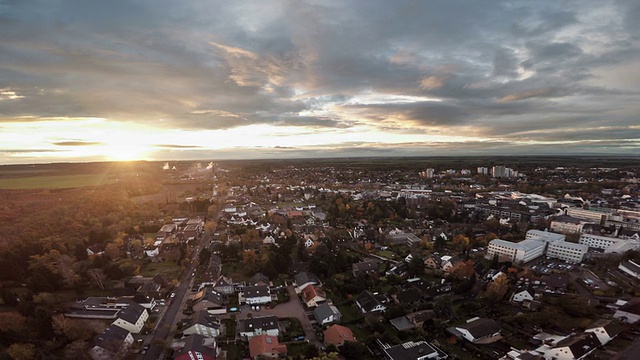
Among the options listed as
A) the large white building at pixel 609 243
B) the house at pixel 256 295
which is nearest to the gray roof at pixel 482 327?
the house at pixel 256 295

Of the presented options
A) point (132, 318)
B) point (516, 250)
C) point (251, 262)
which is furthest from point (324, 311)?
point (516, 250)

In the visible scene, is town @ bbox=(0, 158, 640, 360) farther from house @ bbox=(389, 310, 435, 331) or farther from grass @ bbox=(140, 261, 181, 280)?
grass @ bbox=(140, 261, 181, 280)

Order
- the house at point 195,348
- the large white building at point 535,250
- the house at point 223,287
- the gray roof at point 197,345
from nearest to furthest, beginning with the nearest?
the house at point 195,348, the gray roof at point 197,345, the house at point 223,287, the large white building at point 535,250

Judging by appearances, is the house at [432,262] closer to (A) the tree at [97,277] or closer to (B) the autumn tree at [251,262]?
(B) the autumn tree at [251,262]

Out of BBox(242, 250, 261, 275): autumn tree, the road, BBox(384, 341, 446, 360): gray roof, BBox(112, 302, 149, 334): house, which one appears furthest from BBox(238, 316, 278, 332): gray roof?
BBox(242, 250, 261, 275): autumn tree

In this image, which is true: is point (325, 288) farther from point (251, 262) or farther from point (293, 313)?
point (251, 262)

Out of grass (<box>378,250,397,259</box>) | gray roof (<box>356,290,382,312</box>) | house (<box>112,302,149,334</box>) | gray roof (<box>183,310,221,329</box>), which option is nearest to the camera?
gray roof (<box>183,310,221,329</box>)
